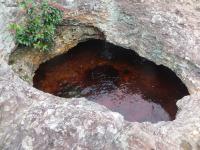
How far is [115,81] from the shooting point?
11859 mm

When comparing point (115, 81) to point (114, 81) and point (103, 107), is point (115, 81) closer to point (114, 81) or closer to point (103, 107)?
point (114, 81)

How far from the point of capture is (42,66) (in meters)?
12.2

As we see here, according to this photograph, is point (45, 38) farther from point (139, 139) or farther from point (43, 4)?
point (139, 139)

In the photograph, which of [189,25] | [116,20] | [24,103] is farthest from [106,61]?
[24,103]

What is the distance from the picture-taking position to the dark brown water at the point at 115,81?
11.1m

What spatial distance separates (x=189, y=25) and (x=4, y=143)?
20.1ft

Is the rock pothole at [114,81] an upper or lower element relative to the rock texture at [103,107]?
lower

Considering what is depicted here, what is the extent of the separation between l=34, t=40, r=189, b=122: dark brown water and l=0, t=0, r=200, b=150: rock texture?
1.60 ft

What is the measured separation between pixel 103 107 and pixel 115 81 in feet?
9.98

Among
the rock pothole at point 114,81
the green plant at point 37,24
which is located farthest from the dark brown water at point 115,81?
the green plant at point 37,24

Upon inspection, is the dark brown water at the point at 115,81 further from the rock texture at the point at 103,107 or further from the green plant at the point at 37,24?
the green plant at the point at 37,24

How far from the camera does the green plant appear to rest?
11039 mm

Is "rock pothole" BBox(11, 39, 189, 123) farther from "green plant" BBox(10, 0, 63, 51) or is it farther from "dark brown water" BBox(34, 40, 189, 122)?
"green plant" BBox(10, 0, 63, 51)

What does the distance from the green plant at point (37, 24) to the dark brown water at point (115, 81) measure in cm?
113
